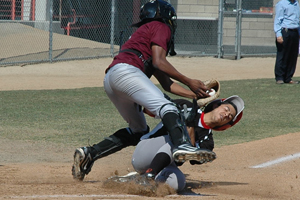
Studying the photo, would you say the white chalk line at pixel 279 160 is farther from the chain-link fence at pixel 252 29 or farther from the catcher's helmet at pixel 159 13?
the chain-link fence at pixel 252 29

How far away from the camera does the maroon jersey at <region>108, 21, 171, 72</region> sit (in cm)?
433

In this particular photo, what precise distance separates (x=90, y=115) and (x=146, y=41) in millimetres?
4642

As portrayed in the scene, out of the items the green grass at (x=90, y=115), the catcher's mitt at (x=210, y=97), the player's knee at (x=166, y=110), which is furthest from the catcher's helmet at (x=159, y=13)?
the green grass at (x=90, y=115)

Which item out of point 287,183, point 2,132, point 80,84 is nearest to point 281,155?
point 287,183

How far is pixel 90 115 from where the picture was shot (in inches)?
350

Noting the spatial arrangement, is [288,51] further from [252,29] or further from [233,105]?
[233,105]

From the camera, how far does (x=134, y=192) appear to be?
4234 millimetres

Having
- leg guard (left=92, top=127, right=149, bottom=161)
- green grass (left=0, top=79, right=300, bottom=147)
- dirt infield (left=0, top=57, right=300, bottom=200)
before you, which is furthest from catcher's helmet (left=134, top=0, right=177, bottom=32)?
green grass (left=0, top=79, right=300, bottom=147)

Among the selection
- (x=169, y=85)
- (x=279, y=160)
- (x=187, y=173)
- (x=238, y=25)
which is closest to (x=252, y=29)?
(x=238, y=25)

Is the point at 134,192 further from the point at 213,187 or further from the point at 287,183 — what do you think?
the point at 287,183

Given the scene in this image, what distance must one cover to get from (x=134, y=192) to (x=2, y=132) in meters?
3.80

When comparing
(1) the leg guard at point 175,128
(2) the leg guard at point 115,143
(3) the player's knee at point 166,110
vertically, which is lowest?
(2) the leg guard at point 115,143

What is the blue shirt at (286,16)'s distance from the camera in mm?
12031

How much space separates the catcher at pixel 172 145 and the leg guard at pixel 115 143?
0.81 feet
